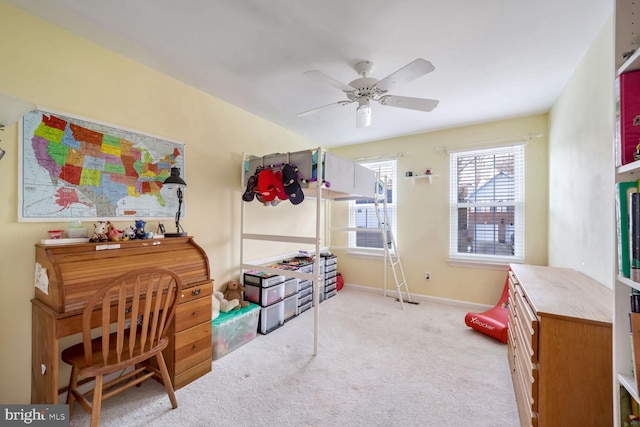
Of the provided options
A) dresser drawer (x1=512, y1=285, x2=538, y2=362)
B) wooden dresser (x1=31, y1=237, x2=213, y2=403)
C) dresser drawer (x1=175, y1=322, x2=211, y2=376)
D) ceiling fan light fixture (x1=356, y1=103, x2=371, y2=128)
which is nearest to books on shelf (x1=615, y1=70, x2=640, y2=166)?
dresser drawer (x1=512, y1=285, x2=538, y2=362)

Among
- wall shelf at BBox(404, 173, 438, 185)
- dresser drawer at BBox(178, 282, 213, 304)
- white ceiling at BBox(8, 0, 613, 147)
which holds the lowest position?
dresser drawer at BBox(178, 282, 213, 304)

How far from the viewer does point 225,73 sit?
228 centimetres

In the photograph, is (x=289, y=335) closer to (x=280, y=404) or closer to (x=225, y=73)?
(x=280, y=404)

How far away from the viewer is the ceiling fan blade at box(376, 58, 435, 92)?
1.55m

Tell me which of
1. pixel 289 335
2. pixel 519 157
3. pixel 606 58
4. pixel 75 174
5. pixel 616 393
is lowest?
pixel 289 335

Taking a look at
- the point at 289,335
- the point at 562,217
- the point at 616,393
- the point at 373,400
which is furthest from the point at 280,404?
the point at 562,217

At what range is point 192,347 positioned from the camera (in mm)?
1959

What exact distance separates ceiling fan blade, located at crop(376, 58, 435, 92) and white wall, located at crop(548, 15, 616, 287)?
1.20 m

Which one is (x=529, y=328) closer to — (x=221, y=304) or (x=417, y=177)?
(x=221, y=304)

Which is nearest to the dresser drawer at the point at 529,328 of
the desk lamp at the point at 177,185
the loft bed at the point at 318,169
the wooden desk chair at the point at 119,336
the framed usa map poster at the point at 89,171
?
the loft bed at the point at 318,169

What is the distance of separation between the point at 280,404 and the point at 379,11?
2671 millimetres

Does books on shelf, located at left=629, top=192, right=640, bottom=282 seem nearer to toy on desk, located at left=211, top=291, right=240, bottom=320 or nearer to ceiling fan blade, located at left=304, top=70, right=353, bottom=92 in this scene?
ceiling fan blade, located at left=304, top=70, right=353, bottom=92

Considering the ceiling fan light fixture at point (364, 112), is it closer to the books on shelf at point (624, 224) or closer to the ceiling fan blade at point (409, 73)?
the ceiling fan blade at point (409, 73)

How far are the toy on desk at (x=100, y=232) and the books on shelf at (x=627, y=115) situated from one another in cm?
273
